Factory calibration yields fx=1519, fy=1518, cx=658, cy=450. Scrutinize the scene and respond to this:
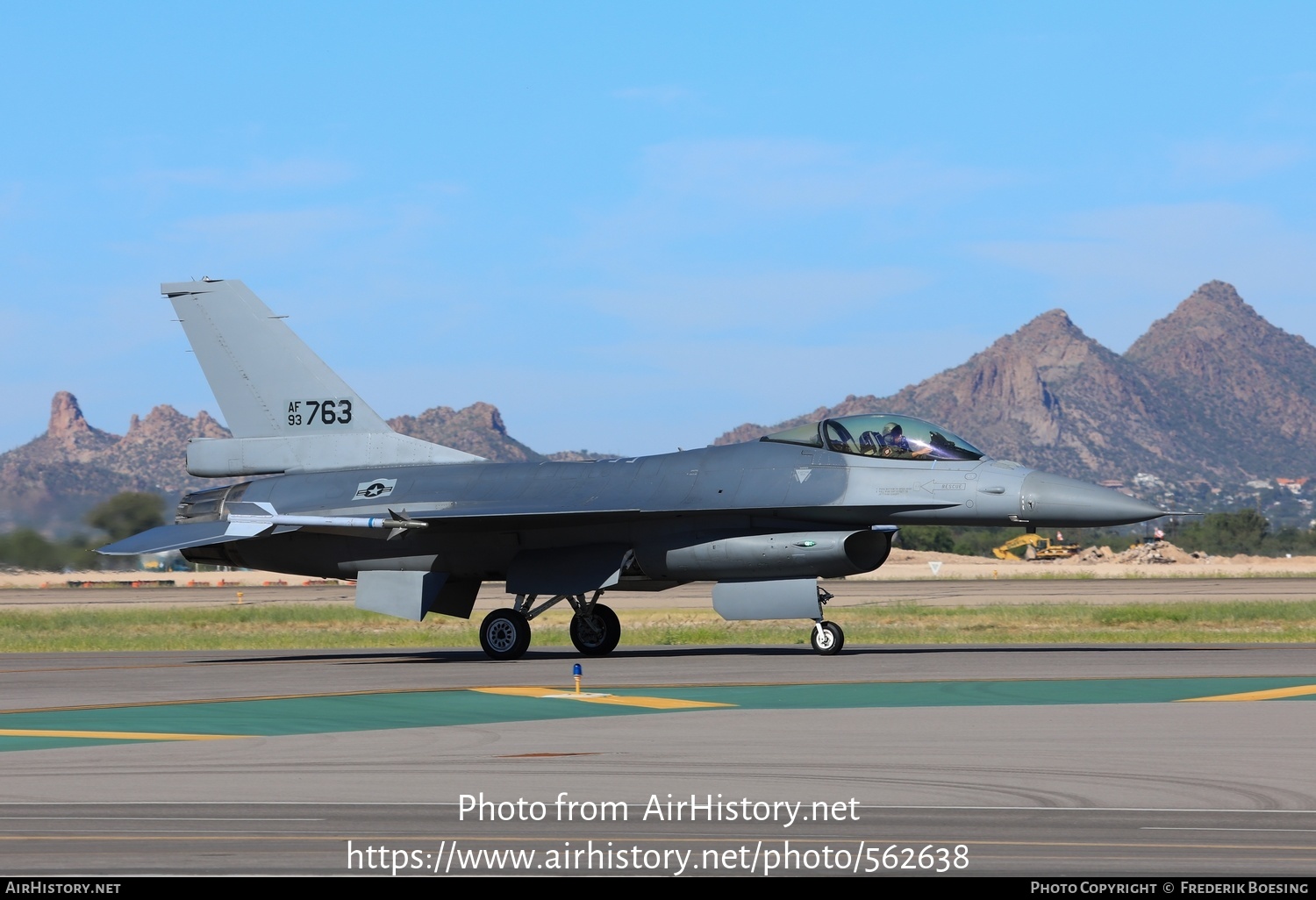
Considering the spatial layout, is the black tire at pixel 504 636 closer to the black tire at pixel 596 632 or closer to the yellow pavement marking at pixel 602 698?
the black tire at pixel 596 632

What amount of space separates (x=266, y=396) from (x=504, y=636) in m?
5.90

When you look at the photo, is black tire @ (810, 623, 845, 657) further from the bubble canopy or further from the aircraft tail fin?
the aircraft tail fin

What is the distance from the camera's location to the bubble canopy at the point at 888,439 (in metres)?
20.7

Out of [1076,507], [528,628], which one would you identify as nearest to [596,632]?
[528,628]

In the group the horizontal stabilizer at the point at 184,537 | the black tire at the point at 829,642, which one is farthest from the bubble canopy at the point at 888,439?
the horizontal stabilizer at the point at 184,537

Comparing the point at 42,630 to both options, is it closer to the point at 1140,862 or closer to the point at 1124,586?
the point at 1140,862

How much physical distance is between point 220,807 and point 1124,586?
50792 mm

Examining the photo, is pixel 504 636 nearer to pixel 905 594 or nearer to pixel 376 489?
pixel 376 489

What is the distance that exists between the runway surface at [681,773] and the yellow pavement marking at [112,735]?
5 cm

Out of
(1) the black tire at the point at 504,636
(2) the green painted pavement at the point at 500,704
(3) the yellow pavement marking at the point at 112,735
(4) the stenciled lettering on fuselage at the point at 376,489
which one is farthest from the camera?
(4) the stenciled lettering on fuselage at the point at 376,489

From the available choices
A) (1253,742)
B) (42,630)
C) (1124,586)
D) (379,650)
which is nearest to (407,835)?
(1253,742)

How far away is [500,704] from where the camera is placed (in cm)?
1548

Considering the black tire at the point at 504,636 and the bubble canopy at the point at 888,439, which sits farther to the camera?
the black tire at the point at 504,636

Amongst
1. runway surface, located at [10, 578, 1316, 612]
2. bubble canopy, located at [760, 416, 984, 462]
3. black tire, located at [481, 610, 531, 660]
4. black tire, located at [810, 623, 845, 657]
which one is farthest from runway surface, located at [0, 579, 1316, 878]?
runway surface, located at [10, 578, 1316, 612]
